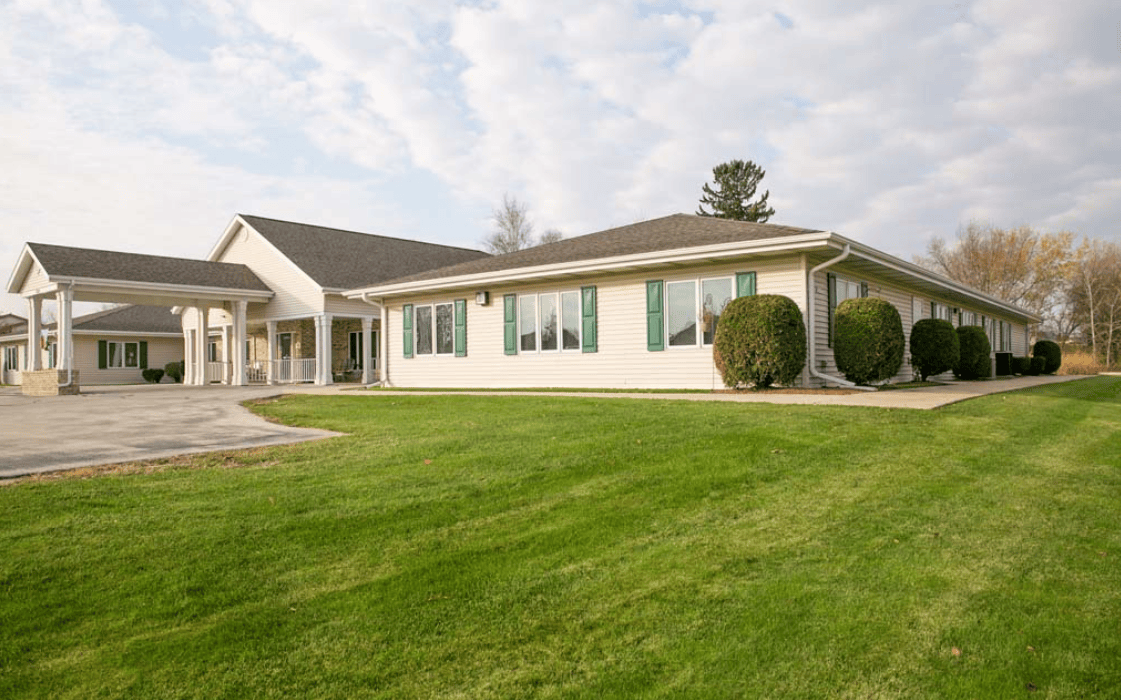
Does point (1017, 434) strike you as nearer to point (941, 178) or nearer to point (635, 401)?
point (635, 401)

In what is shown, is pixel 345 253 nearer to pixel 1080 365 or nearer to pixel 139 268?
pixel 139 268

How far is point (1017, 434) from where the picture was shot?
7.25 metres

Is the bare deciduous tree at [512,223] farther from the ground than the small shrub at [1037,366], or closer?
farther from the ground

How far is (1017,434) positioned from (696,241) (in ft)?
22.6

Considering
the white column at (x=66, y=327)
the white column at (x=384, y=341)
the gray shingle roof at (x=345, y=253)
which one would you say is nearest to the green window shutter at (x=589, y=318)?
the white column at (x=384, y=341)

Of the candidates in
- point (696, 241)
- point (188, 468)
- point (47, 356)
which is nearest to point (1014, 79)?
point (696, 241)

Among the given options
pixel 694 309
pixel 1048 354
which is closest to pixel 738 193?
pixel 1048 354

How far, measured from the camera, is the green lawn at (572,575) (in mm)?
2564

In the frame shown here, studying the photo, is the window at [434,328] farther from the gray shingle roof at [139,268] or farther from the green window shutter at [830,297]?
the gray shingle roof at [139,268]

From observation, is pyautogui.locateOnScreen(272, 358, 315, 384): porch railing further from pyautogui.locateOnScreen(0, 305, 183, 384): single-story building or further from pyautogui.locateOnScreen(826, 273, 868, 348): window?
pyautogui.locateOnScreen(826, 273, 868, 348): window

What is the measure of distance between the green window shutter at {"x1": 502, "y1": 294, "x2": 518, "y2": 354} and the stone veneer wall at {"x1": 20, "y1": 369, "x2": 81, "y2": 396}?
11.7m

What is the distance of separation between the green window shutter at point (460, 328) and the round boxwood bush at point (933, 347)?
9.88 m

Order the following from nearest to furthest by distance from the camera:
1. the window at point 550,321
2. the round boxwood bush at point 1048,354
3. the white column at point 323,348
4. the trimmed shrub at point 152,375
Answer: the window at point 550,321, the white column at point 323,348, the round boxwood bush at point 1048,354, the trimmed shrub at point 152,375

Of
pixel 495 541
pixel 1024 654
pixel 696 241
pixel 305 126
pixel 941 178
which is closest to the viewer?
pixel 1024 654
